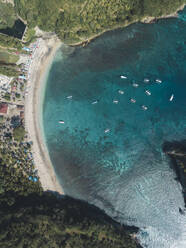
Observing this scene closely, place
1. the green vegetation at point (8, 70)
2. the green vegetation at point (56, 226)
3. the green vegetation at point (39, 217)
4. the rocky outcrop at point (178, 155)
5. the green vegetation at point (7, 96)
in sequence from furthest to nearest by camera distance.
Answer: the rocky outcrop at point (178, 155)
the green vegetation at point (7, 96)
the green vegetation at point (8, 70)
the green vegetation at point (39, 217)
the green vegetation at point (56, 226)

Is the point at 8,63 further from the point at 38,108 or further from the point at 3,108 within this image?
the point at 38,108

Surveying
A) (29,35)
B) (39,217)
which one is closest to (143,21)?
(29,35)

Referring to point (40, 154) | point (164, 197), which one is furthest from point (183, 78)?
point (40, 154)

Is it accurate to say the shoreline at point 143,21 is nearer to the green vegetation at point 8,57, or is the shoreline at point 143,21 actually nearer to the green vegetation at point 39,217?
the green vegetation at point 8,57

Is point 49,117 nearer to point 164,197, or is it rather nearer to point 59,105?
point 59,105

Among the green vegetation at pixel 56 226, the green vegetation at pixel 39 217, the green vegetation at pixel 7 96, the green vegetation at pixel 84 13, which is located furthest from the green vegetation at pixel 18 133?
the green vegetation at pixel 84 13

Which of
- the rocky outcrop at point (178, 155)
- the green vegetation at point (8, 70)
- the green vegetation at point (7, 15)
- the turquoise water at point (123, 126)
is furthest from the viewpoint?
the turquoise water at point (123, 126)

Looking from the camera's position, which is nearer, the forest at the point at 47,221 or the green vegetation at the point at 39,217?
the forest at the point at 47,221
